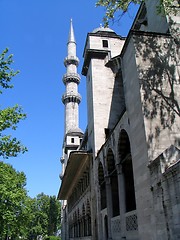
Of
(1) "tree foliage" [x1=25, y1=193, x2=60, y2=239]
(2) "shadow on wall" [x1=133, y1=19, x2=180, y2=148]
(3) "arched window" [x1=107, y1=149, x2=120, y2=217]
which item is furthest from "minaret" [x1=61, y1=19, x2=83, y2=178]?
(2) "shadow on wall" [x1=133, y1=19, x2=180, y2=148]

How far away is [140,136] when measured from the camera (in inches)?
457

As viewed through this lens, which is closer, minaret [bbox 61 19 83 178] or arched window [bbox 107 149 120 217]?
arched window [bbox 107 149 120 217]

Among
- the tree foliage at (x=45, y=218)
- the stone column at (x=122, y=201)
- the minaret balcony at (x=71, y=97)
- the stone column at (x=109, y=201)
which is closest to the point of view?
the stone column at (x=122, y=201)

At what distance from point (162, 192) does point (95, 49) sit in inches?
703

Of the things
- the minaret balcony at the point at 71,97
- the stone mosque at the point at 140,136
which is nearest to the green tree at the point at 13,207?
the stone mosque at the point at 140,136

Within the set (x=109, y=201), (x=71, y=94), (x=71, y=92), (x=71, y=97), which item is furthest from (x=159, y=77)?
(x=71, y=92)

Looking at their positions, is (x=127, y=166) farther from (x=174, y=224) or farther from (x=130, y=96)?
(x=174, y=224)

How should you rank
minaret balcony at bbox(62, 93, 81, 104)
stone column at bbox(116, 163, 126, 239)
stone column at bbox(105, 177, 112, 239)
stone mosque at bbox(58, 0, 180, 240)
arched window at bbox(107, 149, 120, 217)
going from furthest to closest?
minaret balcony at bbox(62, 93, 81, 104) → arched window at bbox(107, 149, 120, 217) → stone column at bbox(105, 177, 112, 239) → stone column at bbox(116, 163, 126, 239) → stone mosque at bbox(58, 0, 180, 240)

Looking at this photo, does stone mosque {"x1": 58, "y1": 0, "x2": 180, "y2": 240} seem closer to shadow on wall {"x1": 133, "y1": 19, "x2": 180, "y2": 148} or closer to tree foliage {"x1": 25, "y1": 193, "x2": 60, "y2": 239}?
shadow on wall {"x1": 133, "y1": 19, "x2": 180, "y2": 148}

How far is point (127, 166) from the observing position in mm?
16188

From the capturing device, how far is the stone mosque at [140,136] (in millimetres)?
9469

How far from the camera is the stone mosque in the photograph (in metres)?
9.47

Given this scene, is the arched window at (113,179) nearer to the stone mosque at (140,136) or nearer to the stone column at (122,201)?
the stone mosque at (140,136)

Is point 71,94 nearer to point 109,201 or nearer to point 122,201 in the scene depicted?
point 109,201
